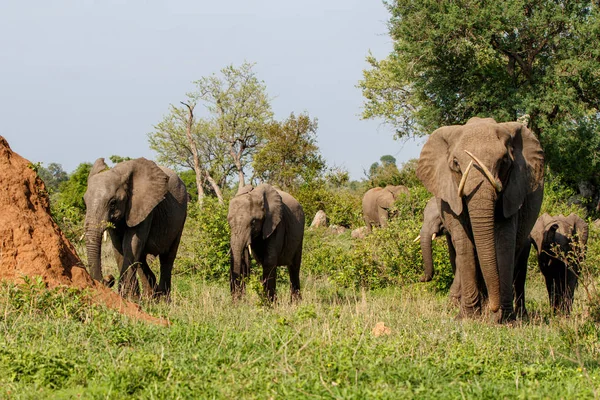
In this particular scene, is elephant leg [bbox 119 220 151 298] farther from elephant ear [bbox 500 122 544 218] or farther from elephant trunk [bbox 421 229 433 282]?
elephant ear [bbox 500 122 544 218]

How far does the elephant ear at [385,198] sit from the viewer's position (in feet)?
98.5

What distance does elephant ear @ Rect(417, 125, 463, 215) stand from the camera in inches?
409

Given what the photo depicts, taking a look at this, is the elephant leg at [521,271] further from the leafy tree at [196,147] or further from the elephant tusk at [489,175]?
the leafy tree at [196,147]

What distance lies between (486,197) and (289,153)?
32.8m

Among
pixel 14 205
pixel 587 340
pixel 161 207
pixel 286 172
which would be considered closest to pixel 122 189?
pixel 161 207

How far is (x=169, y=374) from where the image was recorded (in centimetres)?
594

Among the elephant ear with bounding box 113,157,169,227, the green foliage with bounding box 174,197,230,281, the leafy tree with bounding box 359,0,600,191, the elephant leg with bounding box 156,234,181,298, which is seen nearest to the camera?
the elephant ear with bounding box 113,157,169,227

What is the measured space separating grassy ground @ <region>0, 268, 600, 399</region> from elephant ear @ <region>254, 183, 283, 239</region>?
172 inches

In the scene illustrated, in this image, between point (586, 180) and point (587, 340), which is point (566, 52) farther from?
point (587, 340)

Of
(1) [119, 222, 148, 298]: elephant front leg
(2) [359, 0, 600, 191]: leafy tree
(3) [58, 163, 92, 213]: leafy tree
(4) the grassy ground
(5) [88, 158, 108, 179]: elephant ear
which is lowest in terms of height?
(4) the grassy ground

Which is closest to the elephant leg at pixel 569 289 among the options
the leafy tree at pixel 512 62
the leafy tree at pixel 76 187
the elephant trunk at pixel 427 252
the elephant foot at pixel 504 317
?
the elephant foot at pixel 504 317

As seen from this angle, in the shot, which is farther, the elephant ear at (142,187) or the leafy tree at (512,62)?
the leafy tree at (512,62)

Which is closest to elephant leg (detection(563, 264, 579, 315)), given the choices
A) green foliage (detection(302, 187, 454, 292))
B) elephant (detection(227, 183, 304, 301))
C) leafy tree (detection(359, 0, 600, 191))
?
green foliage (detection(302, 187, 454, 292))

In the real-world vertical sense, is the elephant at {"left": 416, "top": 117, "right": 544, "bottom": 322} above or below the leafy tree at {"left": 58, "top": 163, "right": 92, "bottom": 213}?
below
